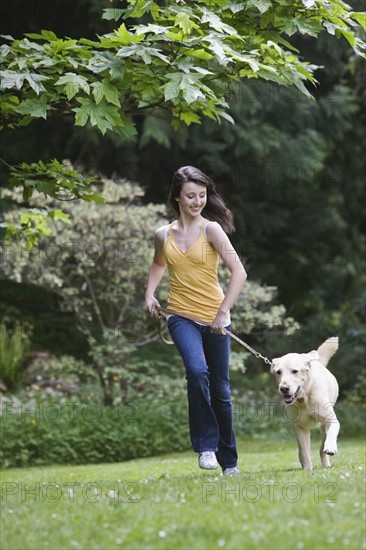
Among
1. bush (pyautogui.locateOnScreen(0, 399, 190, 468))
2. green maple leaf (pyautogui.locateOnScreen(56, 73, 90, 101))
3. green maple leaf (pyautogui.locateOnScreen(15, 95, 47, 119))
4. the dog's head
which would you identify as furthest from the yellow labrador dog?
bush (pyautogui.locateOnScreen(0, 399, 190, 468))

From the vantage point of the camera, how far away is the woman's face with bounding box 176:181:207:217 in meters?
6.39

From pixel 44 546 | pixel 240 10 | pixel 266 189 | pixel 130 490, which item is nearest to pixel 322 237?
pixel 266 189

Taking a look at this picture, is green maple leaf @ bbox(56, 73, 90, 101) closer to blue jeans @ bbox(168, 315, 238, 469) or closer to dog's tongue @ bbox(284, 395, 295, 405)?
blue jeans @ bbox(168, 315, 238, 469)

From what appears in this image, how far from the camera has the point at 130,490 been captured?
585 centimetres

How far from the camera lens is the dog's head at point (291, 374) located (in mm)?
6293

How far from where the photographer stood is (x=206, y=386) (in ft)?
20.8

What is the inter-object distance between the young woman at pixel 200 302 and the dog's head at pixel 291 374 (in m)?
0.41

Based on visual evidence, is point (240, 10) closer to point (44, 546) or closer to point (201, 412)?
point (201, 412)

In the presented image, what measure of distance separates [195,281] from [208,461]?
48.9 inches

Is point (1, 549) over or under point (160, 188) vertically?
over

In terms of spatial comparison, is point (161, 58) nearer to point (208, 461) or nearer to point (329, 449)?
point (208, 461)

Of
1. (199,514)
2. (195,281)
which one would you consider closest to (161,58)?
(195,281)

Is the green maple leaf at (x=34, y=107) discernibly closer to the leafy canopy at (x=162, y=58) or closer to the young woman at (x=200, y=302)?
the leafy canopy at (x=162, y=58)

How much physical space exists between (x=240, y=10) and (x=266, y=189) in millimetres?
10816
